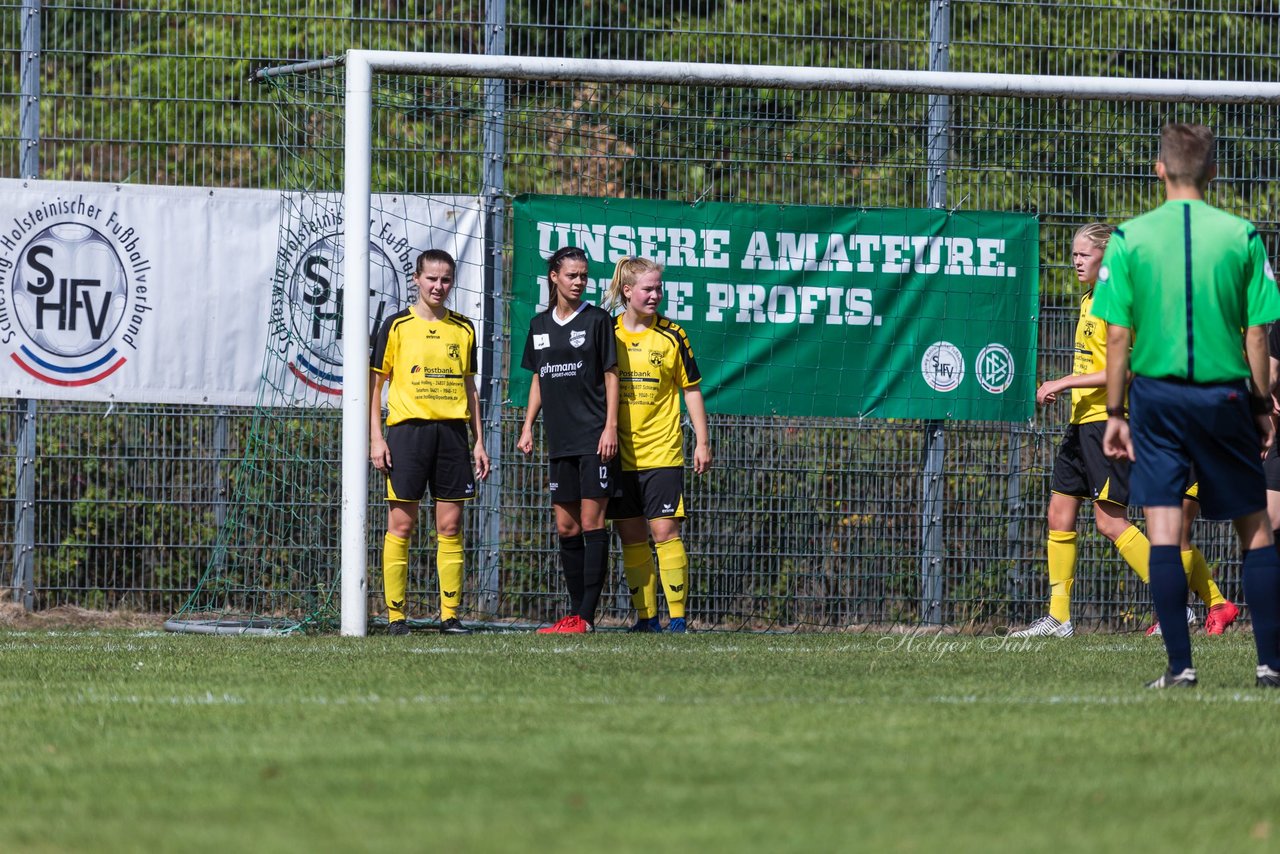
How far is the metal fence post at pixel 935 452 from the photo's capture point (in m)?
9.85

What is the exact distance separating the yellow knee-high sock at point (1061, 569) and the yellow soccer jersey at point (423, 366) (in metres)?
3.27

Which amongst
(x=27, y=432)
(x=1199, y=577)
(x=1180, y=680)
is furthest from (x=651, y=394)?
(x=1180, y=680)

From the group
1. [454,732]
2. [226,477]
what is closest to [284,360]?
[226,477]

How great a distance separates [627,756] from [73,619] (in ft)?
20.6

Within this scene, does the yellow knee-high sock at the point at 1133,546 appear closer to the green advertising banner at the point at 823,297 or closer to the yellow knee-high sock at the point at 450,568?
the green advertising banner at the point at 823,297

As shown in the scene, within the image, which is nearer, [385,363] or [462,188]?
[385,363]

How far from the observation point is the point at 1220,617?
8.91 metres

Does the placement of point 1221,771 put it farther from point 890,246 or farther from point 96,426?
point 96,426

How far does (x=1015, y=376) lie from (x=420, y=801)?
23.1ft

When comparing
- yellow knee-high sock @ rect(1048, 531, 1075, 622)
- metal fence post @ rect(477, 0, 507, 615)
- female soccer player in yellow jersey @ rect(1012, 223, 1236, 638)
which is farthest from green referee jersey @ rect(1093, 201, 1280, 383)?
metal fence post @ rect(477, 0, 507, 615)

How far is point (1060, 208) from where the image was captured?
10188 millimetres

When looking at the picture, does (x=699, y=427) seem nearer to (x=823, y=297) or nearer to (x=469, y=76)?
(x=823, y=297)

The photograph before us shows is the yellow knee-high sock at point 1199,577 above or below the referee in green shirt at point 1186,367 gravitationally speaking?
below

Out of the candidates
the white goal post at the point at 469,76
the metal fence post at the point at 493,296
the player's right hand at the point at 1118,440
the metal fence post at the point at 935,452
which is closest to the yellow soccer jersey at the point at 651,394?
the metal fence post at the point at 493,296
